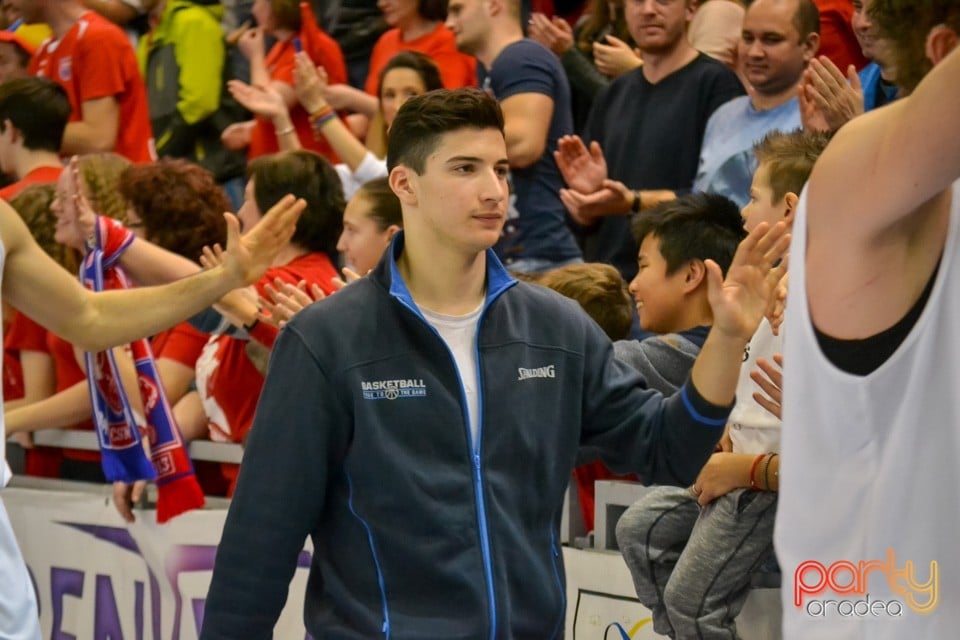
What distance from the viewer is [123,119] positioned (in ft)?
28.8

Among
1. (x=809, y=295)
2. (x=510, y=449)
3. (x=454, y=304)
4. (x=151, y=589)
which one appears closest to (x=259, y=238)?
(x=454, y=304)

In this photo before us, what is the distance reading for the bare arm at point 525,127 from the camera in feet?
21.8

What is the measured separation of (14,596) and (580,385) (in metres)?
1.43

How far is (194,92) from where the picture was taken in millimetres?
9352

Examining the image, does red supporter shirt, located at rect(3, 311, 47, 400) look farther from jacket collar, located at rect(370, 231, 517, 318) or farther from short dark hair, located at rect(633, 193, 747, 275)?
jacket collar, located at rect(370, 231, 517, 318)

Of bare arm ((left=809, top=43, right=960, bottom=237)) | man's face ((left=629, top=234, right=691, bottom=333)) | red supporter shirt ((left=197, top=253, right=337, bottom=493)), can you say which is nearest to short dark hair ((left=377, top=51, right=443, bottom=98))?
red supporter shirt ((left=197, top=253, right=337, bottom=493))

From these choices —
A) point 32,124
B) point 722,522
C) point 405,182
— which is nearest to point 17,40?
point 32,124

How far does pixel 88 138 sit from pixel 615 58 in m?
3.31

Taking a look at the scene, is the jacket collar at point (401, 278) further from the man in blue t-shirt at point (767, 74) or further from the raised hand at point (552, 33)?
the raised hand at point (552, 33)

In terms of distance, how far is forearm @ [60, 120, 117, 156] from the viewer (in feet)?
28.3

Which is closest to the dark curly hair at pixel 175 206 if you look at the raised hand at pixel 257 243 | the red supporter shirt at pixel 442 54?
the red supporter shirt at pixel 442 54

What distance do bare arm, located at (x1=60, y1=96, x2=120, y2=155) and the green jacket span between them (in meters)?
0.73

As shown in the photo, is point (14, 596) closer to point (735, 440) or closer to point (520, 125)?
point (735, 440)

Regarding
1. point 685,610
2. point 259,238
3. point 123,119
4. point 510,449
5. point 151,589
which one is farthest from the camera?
point 123,119
